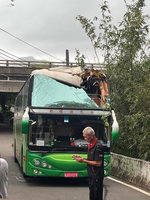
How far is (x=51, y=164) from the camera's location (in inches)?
529

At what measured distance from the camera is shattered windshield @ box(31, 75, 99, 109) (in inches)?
551

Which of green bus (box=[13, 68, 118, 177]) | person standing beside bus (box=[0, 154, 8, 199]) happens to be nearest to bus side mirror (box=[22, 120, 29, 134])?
green bus (box=[13, 68, 118, 177])

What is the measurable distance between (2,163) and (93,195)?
6.23 ft

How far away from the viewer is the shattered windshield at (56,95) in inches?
551

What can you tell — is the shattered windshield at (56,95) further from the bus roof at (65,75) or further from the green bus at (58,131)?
the bus roof at (65,75)

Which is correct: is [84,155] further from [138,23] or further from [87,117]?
[138,23]

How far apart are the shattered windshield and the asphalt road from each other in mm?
2342

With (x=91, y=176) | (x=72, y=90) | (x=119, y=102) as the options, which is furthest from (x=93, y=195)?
(x=119, y=102)

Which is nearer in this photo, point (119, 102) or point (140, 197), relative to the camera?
point (140, 197)

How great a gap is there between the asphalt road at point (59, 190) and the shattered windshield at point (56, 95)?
7.68 feet

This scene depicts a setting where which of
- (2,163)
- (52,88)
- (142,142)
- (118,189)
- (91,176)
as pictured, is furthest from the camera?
(142,142)

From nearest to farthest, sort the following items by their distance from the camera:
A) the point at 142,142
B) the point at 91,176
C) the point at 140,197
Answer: the point at 91,176 → the point at 140,197 → the point at 142,142

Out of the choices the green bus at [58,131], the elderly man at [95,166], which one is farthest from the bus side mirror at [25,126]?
the elderly man at [95,166]

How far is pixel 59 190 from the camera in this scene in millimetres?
13109
